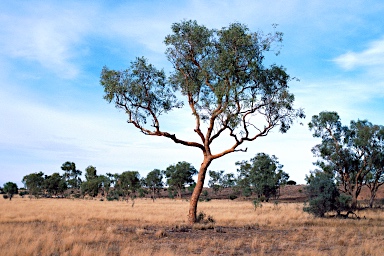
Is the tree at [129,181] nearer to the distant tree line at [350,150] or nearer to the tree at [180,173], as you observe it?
the tree at [180,173]

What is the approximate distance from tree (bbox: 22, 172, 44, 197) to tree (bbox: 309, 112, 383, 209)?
232 ft

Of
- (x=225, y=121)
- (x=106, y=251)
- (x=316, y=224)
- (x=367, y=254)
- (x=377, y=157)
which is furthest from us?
(x=377, y=157)

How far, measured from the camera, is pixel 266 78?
76.1 feet

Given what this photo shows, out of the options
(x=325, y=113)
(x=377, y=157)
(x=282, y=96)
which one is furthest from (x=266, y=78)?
(x=377, y=157)

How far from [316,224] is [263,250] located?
12494 millimetres

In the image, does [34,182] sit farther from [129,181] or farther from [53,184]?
[129,181]

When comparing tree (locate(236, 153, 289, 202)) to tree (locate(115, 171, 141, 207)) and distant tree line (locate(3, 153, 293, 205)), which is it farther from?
tree (locate(115, 171, 141, 207))

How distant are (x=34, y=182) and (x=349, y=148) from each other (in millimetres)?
76090

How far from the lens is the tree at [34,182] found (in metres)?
88.1

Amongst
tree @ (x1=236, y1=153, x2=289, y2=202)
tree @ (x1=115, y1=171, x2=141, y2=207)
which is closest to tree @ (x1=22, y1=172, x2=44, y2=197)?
tree @ (x1=115, y1=171, x2=141, y2=207)

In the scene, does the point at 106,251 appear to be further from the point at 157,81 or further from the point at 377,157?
the point at 377,157

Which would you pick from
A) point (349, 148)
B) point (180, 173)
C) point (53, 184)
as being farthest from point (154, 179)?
point (349, 148)

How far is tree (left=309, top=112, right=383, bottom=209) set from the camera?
43281mm

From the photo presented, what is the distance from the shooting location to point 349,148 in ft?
146
